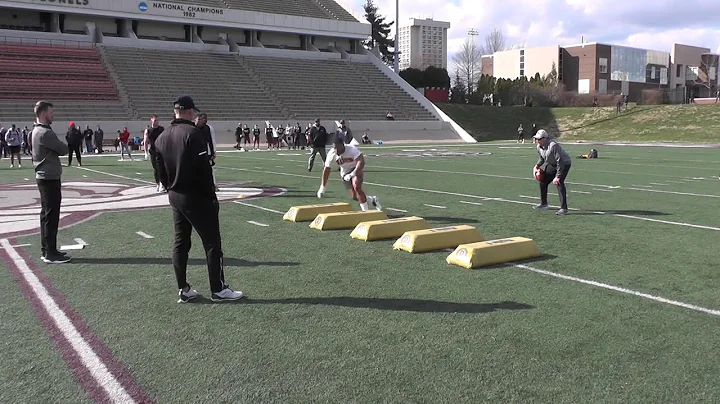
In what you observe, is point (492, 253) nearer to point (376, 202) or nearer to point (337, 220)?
point (337, 220)

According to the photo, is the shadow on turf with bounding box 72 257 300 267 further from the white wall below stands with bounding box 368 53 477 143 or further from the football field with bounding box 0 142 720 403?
the white wall below stands with bounding box 368 53 477 143

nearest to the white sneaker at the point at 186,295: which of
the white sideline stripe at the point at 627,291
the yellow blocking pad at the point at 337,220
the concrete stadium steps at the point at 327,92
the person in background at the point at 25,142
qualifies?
the white sideline stripe at the point at 627,291

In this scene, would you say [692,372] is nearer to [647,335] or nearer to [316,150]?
[647,335]

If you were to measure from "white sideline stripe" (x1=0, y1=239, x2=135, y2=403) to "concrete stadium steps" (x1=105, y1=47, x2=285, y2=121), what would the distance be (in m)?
35.4

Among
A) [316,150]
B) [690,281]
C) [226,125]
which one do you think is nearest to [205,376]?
[690,281]

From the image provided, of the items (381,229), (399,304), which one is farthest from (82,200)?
(399,304)

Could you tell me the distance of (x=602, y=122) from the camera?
55719mm

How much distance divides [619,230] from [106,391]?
781cm

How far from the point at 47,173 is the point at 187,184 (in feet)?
10.0

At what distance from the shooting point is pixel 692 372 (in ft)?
13.9

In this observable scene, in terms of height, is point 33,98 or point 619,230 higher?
point 33,98

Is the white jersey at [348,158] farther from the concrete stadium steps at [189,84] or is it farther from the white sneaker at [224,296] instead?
the concrete stadium steps at [189,84]

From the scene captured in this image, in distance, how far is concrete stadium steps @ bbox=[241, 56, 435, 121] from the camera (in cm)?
4834

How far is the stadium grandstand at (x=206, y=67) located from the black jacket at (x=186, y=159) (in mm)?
34995
